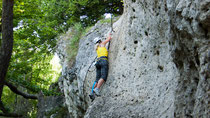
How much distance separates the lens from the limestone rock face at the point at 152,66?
8.88 feet

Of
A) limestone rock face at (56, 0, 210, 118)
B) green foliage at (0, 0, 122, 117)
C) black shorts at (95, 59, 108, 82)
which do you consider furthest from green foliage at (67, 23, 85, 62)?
black shorts at (95, 59, 108, 82)

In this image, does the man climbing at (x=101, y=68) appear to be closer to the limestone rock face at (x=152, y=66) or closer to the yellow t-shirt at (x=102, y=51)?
the yellow t-shirt at (x=102, y=51)

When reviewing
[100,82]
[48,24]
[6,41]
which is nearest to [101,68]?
[100,82]

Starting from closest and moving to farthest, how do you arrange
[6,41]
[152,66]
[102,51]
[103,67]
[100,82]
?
[152,66] < [6,41] < [100,82] < [103,67] < [102,51]

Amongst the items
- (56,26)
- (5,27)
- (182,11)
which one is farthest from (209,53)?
(56,26)

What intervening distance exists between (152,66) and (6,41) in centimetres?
511

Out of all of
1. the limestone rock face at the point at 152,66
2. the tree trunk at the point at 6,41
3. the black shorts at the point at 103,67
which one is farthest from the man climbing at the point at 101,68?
the tree trunk at the point at 6,41

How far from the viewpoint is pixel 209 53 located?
2.48 m

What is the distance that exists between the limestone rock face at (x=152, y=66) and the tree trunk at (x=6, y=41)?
3231 millimetres

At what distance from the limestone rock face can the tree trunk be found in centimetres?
323

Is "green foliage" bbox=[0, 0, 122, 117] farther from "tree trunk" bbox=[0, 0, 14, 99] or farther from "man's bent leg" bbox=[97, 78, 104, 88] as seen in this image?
"tree trunk" bbox=[0, 0, 14, 99]

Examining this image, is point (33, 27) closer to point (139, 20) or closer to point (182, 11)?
point (139, 20)

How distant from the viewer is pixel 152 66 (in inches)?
233

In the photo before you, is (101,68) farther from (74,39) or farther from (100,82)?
(74,39)
